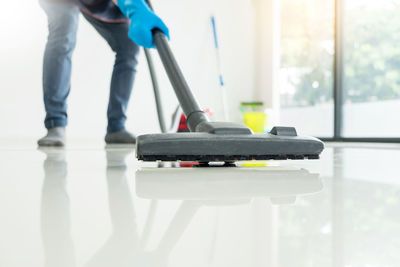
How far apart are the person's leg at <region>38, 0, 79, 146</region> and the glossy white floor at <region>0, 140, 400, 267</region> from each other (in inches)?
47.7

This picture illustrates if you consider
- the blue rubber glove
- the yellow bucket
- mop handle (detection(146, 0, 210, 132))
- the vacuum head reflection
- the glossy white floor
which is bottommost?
the yellow bucket

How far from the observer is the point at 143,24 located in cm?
112

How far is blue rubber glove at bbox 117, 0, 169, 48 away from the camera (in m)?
1.11

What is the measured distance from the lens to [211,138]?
2.29 ft

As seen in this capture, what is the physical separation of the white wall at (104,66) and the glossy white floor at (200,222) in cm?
239

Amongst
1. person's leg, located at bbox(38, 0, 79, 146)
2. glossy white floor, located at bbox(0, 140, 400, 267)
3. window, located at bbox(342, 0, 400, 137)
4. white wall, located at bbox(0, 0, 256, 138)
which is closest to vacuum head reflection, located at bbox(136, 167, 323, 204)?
glossy white floor, located at bbox(0, 140, 400, 267)

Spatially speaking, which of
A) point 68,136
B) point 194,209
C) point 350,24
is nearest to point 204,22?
point 350,24

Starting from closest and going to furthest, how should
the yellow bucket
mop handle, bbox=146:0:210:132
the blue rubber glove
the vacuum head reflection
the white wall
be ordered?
1. the vacuum head reflection
2. mop handle, bbox=146:0:210:132
3. the blue rubber glove
4. the white wall
5. the yellow bucket

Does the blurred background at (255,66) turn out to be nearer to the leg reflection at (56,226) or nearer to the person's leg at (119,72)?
the person's leg at (119,72)

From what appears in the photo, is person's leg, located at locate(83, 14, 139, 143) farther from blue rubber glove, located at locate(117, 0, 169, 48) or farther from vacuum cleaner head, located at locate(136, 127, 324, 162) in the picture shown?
vacuum cleaner head, located at locate(136, 127, 324, 162)

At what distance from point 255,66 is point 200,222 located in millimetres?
3704

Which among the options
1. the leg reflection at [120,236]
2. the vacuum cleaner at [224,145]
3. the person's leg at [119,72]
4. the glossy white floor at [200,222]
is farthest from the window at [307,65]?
the leg reflection at [120,236]

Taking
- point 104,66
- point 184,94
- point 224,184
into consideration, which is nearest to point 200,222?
point 224,184

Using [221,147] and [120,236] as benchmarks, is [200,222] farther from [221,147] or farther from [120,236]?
[221,147]
